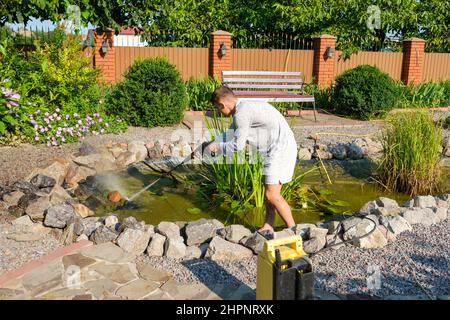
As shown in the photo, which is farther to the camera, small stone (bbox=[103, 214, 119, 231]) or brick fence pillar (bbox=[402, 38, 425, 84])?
brick fence pillar (bbox=[402, 38, 425, 84])

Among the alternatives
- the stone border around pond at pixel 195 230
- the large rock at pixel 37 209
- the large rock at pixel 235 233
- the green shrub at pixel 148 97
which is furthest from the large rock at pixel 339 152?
the large rock at pixel 37 209

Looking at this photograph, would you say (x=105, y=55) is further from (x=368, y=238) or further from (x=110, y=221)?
(x=368, y=238)

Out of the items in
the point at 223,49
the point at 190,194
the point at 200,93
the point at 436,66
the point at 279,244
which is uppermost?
the point at 223,49

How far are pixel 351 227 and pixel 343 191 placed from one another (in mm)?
2067

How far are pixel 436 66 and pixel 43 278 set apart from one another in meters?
15.7

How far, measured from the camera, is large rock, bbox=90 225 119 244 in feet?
13.0

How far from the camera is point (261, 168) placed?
16.1 ft

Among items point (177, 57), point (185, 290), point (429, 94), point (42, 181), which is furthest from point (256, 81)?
point (185, 290)

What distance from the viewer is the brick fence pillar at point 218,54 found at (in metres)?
13.2

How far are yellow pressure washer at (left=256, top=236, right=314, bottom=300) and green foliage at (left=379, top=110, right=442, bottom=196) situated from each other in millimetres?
3299

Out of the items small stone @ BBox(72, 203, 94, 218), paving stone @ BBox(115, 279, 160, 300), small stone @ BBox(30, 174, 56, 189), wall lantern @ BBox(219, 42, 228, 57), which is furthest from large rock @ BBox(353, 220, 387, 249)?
wall lantern @ BBox(219, 42, 228, 57)

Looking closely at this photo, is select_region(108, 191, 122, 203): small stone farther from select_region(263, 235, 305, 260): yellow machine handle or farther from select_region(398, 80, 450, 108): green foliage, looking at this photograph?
select_region(398, 80, 450, 108): green foliage

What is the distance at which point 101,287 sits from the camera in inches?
129

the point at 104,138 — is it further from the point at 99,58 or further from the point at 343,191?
the point at 99,58
